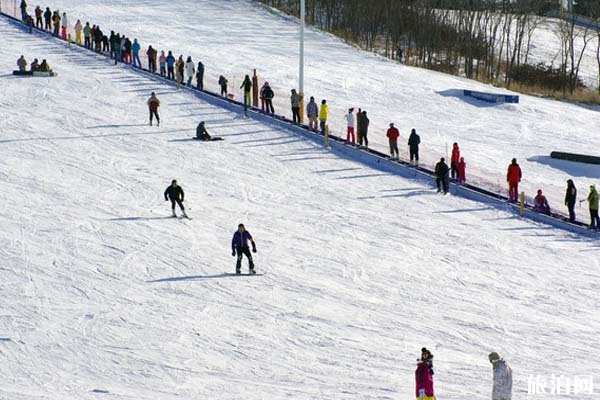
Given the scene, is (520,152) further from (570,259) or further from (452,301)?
(452,301)

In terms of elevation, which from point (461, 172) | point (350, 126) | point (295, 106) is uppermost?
point (295, 106)

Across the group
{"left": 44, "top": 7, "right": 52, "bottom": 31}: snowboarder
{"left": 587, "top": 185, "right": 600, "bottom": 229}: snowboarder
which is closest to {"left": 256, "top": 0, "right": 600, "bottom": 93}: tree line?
{"left": 44, "top": 7, "right": 52, "bottom": 31}: snowboarder

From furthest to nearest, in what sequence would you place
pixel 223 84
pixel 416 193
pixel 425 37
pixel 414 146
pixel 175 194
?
pixel 425 37
pixel 223 84
pixel 414 146
pixel 416 193
pixel 175 194

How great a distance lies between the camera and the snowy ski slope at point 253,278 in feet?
47.2

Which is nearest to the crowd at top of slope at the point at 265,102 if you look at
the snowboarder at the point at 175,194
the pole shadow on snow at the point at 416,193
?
the pole shadow on snow at the point at 416,193

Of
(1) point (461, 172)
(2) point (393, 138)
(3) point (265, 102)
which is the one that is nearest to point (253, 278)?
(1) point (461, 172)

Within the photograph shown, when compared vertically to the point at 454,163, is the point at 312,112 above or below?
above

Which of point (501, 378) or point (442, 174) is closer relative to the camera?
point (501, 378)

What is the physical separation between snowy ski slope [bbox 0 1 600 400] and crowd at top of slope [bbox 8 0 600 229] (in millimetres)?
678

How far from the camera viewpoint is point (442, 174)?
24.1m

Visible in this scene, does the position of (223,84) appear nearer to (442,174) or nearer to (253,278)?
(442,174)

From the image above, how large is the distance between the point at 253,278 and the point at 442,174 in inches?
287

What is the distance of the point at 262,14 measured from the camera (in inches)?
2095

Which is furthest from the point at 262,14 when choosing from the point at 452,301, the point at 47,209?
the point at 452,301
